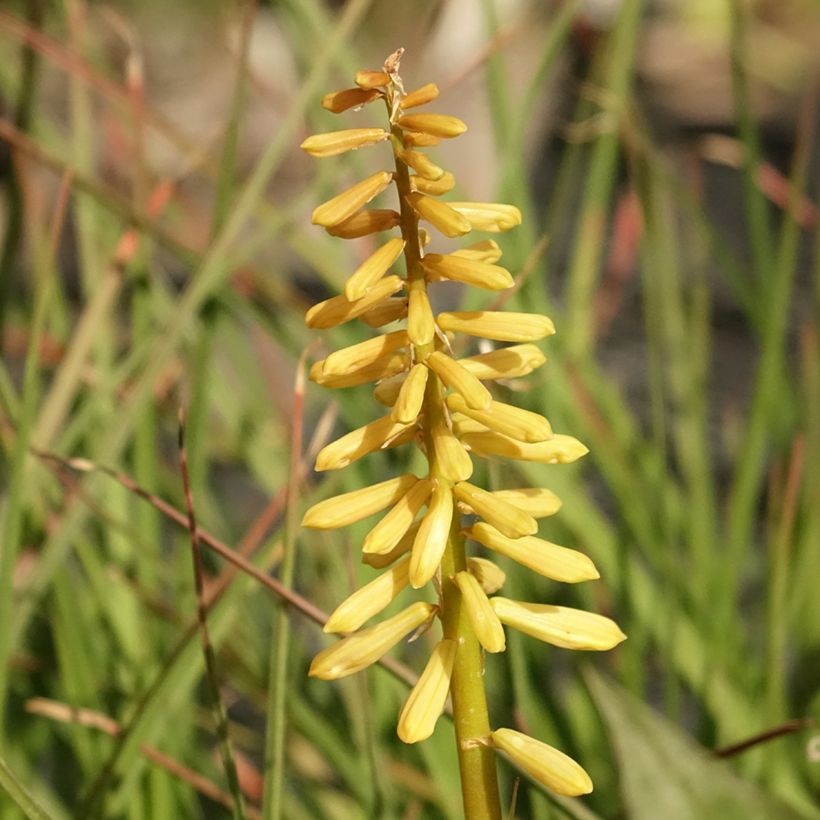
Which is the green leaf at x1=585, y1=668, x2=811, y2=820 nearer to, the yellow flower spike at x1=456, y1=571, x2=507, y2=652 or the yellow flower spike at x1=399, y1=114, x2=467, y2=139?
the yellow flower spike at x1=456, y1=571, x2=507, y2=652

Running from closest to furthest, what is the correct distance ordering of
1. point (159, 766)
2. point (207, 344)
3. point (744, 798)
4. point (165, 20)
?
point (744, 798) → point (159, 766) → point (207, 344) → point (165, 20)

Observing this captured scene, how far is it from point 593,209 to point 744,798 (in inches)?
33.9

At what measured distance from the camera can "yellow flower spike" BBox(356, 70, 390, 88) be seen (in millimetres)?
531

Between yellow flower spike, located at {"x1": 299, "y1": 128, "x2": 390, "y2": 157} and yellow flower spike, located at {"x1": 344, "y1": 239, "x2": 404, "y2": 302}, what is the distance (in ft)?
0.16

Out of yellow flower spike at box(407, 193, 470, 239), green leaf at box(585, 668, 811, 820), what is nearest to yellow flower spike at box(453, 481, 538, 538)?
yellow flower spike at box(407, 193, 470, 239)

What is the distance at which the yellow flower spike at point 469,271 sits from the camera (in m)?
0.55

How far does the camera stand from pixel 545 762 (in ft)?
1.79

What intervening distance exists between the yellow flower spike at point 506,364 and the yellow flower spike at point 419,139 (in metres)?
0.12

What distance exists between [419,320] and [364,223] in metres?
0.08

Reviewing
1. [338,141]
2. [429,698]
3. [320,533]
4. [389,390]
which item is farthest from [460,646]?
[320,533]

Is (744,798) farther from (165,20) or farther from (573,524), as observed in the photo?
(165,20)

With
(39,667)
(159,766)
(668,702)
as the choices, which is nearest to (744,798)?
(668,702)

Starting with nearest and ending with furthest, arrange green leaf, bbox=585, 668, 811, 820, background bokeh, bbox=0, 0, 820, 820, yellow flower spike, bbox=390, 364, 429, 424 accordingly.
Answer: yellow flower spike, bbox=390, 364, 429, 424 < green leaf, bbox=585, 668, 811, 820 < background bokeh, bbox=0, 0, 820, 820

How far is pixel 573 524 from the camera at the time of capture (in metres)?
1.22
